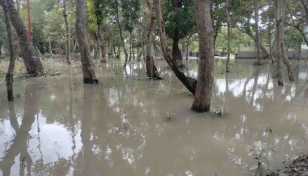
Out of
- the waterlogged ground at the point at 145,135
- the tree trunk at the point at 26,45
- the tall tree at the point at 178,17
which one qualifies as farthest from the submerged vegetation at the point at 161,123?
the tall tree at the point at 178,17

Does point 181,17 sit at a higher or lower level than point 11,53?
higher

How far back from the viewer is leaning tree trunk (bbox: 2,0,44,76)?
11978mm

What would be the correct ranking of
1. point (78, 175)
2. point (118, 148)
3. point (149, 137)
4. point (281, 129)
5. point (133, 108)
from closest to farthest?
point (78, 175)
point (118, 148)
point (149, 137)
point (281, 129)
point (133, 108)

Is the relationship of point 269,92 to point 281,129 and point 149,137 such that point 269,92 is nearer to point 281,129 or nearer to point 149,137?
point 281,129

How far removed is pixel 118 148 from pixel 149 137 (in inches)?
30.1

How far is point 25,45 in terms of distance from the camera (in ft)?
41.5

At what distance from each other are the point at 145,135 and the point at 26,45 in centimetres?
1108

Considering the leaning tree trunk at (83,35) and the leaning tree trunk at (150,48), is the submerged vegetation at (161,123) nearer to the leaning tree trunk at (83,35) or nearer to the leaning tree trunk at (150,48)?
the leaning tree trunk at (83,35)

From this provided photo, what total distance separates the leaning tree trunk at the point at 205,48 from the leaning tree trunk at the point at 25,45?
10.3m

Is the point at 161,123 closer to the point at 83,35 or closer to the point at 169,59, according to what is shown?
the point at 169,59

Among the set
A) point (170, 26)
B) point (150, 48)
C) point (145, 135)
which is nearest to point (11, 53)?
point (145, 135)

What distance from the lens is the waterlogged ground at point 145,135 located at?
3564 millimetres

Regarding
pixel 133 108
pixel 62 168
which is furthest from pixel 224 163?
pixel 133 108

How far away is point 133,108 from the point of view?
6.88 m
